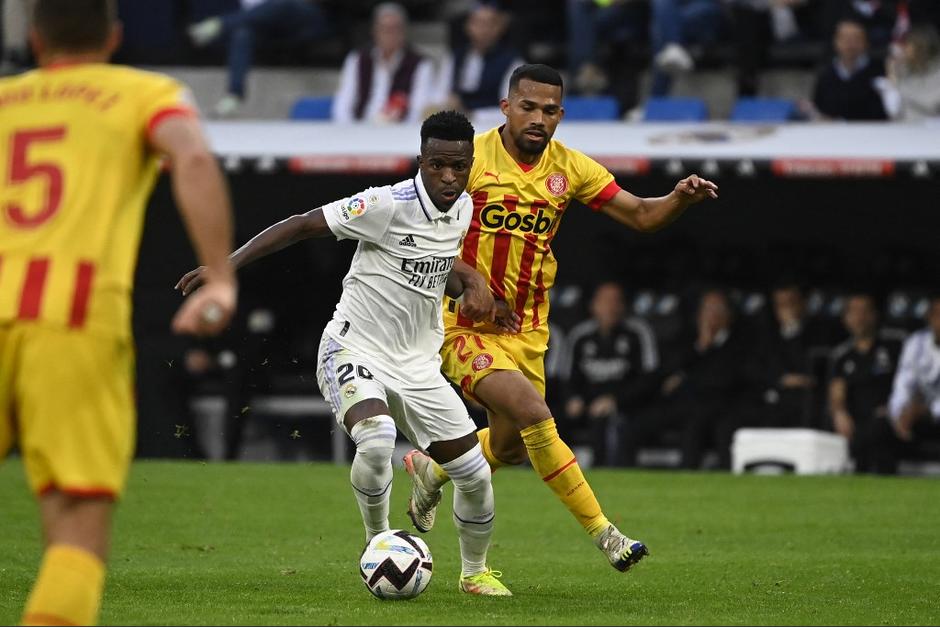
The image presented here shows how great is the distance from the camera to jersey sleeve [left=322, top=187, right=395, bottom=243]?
7.54 meters

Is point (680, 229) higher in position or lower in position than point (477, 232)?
lower

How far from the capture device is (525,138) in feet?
27.7

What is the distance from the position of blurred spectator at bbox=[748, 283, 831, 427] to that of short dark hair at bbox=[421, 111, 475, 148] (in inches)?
350

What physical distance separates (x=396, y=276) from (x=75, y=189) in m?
3.05

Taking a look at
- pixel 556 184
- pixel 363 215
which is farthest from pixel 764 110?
pixel 363 215

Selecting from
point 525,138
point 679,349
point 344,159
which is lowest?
point 679,349

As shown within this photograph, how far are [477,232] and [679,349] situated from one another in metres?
→ 8.38

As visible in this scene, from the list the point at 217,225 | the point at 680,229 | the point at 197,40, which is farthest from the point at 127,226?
the point at 197,40

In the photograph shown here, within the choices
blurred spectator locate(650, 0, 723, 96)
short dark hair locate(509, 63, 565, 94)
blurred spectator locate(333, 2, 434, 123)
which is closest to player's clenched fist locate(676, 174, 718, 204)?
short dark hair locate(509, 63, 565, 94)

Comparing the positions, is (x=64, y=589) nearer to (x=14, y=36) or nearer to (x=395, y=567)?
(x=395, y=567)

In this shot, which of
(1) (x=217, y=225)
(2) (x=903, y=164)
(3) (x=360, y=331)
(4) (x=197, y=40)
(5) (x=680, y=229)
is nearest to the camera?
(1) (x=217, y=225)

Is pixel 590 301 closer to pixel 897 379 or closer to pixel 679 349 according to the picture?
pixel 679 349

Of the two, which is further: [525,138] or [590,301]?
[590,301]

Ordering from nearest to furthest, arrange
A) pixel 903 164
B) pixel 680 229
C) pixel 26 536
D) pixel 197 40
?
1. pixel 26 536
2. pixel 903 164
3. pixel 680 229
4. pixel 197 40
